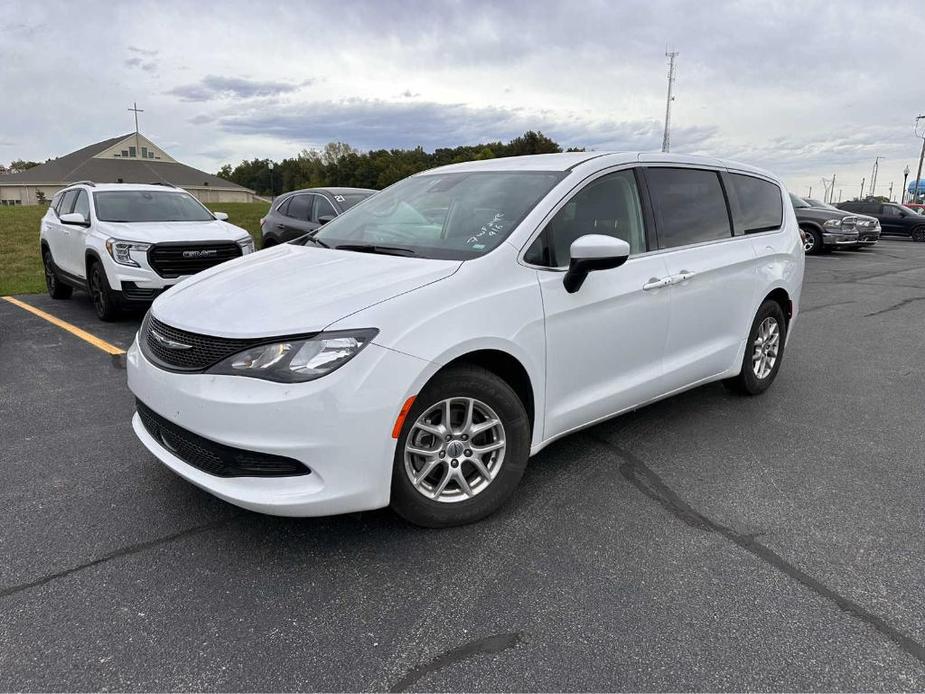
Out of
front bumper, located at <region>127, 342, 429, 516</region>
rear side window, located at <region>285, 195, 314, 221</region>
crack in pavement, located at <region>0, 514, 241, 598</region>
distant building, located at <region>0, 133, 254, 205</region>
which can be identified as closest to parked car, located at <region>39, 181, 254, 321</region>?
rear side window, located at <region>285, 195, 314, 221</region>

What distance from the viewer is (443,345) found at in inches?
111

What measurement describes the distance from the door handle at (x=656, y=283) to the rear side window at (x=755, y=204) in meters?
1.16

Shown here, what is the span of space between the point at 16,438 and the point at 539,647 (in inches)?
143

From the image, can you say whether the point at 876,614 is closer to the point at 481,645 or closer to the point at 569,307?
the point at 481,645

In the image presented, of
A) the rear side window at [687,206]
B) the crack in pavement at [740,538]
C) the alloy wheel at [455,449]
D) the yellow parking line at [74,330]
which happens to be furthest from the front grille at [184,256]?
the alloy wheel at [455,449]

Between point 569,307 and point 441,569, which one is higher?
point 569,307

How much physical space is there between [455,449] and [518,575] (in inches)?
23.8

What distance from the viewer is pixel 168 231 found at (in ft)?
26.5

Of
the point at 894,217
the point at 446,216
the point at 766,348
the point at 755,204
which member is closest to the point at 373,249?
the point at 446,216

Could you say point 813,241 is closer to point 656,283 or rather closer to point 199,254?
point 199,254

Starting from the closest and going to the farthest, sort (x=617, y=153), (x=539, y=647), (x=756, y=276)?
(x=539, y=647) → (x=617, y=153) → (x=756, y=276)

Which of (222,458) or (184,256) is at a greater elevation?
(184,256)

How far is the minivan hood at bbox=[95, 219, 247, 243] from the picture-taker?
7742 mm

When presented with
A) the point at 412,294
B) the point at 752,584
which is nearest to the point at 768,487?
the point at 752,584
